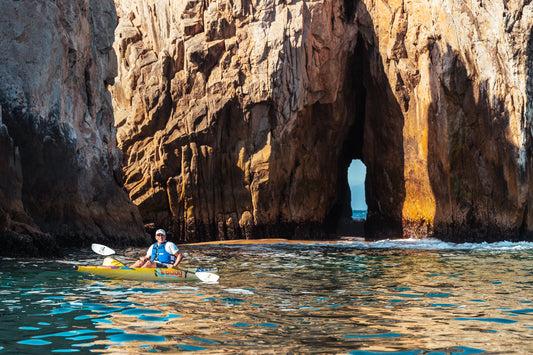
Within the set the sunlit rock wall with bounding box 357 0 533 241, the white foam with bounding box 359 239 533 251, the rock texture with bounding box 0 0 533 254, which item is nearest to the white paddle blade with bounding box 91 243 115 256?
the rock texture with bounding box 0 0 533 254

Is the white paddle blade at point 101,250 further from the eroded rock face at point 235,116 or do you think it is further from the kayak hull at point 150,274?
the eroded rock face at point 235,116

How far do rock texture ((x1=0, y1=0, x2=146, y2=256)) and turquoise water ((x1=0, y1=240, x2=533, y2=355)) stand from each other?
2.10 m

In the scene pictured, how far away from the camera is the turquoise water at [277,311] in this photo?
6.52 m

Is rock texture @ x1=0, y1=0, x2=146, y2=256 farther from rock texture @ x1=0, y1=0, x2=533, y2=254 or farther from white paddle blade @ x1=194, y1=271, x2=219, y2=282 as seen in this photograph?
white paddle blade @ x1=194, y1=271, x2=219, y2=282

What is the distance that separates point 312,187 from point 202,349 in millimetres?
25614

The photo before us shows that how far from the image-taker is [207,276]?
12.2m

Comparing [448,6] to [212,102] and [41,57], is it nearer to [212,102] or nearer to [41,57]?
[212,102]

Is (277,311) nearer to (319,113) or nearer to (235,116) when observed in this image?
(235,116)

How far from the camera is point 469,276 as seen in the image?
529 inches

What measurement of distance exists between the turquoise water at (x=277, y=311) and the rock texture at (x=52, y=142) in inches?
82.5

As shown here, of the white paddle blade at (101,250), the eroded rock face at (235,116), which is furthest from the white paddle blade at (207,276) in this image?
the eroded rock face at (235,116)

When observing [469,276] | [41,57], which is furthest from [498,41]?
[41,57]

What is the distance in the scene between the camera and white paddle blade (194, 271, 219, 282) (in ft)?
39.9

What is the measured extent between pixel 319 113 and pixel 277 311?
23.9 metres
